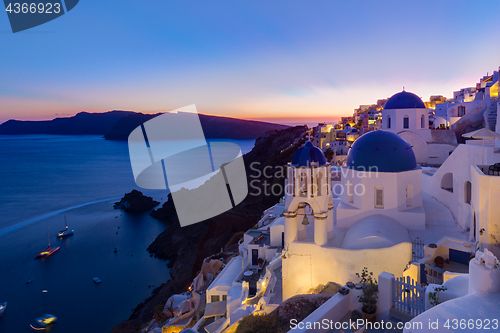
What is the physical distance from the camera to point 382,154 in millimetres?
11664

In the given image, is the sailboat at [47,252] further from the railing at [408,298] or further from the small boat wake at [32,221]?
the railing at [408,298]

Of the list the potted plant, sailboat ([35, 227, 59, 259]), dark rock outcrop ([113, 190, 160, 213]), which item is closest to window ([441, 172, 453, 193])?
the potted plant

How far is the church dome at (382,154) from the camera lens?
11.6 m

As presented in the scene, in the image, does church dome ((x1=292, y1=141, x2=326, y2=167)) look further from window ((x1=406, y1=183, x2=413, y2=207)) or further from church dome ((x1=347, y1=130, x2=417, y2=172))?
window ((x1=406, y1=183, x2=413, y2=207))

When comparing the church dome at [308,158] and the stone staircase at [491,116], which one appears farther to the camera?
the stone staircase at [491,116]

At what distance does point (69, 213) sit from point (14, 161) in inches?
3126

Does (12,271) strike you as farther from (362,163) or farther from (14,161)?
(14,161)

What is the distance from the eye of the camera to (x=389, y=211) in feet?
37.8

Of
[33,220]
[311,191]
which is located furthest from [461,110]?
[33,220]

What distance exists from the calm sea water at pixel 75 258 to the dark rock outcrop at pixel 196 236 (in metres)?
1.84

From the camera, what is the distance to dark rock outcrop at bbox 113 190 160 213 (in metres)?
57.2

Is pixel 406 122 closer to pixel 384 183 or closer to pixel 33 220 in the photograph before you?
pixel 384 183

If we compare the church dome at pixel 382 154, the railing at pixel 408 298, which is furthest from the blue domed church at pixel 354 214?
the railing at pixel 408 298

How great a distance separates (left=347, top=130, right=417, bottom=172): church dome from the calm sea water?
25.0 metres
